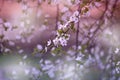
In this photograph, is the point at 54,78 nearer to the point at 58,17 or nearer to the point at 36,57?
the point at 36,57

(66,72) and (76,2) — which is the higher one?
(76,2)

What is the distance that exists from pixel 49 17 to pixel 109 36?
2.01 ft

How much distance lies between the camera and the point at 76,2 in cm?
327

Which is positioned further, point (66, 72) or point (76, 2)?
point (66, 72)

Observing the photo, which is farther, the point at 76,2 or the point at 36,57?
the point at 36,57

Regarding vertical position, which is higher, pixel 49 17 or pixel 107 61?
pixel 49 17

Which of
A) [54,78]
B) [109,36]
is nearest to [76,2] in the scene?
[109,36]

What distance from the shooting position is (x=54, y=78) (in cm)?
353

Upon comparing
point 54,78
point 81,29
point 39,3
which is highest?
point 39,3

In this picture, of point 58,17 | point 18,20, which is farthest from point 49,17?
point 18,20

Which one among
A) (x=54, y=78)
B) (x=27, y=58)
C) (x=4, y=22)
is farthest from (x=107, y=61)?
(x=4, y=22)

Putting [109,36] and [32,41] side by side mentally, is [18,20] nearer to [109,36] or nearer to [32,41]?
[32,41]

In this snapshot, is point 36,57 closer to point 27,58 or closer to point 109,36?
point 27,58

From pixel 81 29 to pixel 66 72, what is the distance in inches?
17.3
